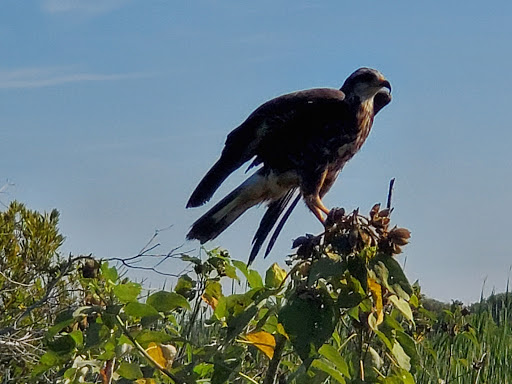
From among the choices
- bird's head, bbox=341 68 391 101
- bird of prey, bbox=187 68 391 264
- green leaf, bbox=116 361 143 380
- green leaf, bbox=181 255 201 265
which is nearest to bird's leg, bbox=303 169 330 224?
bird of prey, bbox=187 68 391 264

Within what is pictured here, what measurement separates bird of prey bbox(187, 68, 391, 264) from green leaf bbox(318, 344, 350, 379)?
298cm

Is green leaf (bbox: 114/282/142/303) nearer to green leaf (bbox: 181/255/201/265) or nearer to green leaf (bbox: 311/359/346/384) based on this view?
green leaf (bbox: 311/359/346/384)

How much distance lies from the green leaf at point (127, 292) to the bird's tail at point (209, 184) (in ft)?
8.88

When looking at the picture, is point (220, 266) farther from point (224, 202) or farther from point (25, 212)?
point (25, 212)

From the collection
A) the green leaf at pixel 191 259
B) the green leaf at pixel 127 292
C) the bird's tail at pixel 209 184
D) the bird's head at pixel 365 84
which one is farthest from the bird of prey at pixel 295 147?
the green leaf at pixel 127 292

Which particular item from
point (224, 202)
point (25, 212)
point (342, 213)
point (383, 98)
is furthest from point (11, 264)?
point (342, 213)

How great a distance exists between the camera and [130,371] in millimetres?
1546

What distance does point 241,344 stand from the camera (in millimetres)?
1548

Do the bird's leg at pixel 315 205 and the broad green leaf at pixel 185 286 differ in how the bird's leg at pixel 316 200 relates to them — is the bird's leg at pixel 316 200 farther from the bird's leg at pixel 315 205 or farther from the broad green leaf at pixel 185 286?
the broad green leaf at pixel 185 286

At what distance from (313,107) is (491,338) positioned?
1.53 meters

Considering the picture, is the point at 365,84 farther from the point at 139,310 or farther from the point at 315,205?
the point at 139,310

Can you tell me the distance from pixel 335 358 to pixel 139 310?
1.00ft

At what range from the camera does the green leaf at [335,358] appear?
1418 millimetres

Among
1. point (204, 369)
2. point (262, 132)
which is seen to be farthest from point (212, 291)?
point (262, 132)
